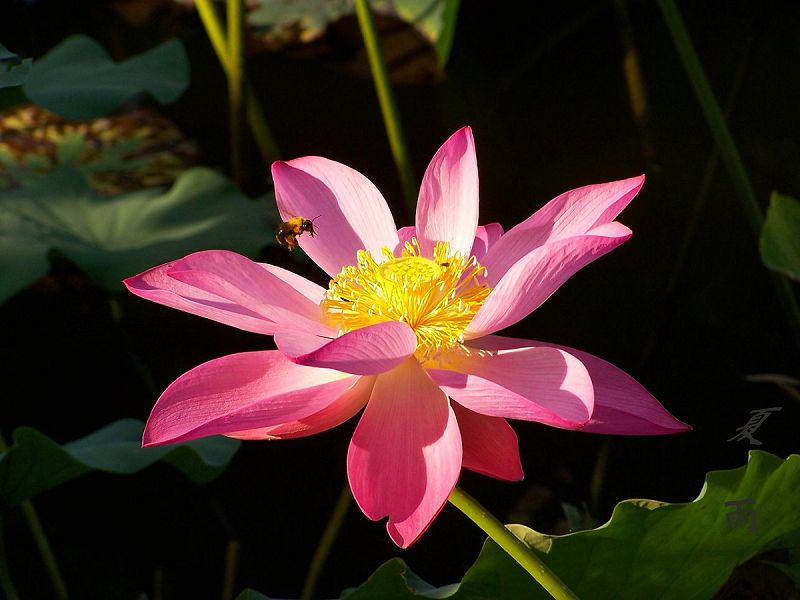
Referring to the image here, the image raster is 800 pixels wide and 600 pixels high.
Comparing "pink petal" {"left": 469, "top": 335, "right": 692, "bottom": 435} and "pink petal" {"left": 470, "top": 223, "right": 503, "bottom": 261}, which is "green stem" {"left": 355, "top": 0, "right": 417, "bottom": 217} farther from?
"pink petal" {"left": 469, "top": 335, "right": 692, "bottom": 435}

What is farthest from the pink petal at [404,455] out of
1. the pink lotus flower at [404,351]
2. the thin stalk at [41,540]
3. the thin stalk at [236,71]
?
the thin stalk at [236,71]

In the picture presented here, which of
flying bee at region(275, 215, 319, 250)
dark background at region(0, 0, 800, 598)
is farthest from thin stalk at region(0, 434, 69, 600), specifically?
flying bee at region(275, 215, 319, 250)

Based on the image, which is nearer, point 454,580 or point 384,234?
point 384,234

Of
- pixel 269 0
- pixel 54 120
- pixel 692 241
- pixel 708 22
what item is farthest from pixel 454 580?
pixel 54 120

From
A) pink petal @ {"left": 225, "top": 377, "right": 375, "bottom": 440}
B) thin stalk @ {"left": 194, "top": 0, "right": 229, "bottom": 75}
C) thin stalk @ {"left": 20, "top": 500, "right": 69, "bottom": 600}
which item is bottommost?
thin stalk @ {"left": 20, "top": 500, "right": 69, "bottom": 600}

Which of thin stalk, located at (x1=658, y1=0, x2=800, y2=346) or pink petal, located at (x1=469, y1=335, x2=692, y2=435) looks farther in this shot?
thin stalk, located at (x1=658, y1=0, x2=800, y2=346)

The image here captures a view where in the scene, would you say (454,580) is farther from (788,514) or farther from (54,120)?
(54,120)

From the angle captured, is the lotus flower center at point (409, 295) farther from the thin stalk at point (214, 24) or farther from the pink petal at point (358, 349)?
the thin stalk at point (214, 24)
